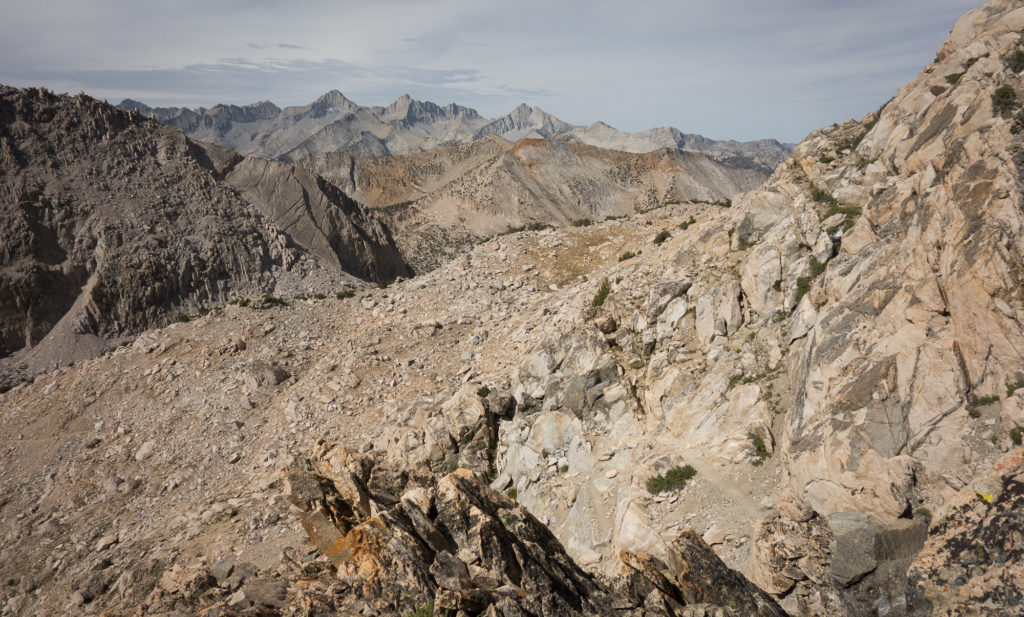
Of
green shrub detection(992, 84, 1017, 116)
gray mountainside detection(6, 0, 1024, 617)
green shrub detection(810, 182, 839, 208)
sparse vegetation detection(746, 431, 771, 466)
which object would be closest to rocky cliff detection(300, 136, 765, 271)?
gray mountainside detection(6, 0, 1024, 617)

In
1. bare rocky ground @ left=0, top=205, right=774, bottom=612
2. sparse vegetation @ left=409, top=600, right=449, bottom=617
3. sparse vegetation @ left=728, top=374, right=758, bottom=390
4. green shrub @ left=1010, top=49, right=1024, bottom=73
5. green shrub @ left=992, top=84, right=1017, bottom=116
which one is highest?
green shrub @ left=1010, top=49, right=1024, bottom=73

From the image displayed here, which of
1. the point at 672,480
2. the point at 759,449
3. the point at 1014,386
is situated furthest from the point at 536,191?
the point at 1014,386

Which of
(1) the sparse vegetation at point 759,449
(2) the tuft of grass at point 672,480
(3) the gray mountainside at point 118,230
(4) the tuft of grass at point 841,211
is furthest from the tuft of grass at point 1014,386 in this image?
(3) the gray mountainside at point 118,230

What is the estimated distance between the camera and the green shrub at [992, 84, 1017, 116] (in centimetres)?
1096

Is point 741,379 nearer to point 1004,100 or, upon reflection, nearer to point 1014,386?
point 1014,386

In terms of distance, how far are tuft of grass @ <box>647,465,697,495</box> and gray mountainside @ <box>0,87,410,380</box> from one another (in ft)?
159

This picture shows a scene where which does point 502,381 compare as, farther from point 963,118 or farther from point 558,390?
point 963,118

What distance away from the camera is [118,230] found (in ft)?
164

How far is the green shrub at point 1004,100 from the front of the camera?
11.0 m

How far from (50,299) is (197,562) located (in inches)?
1786

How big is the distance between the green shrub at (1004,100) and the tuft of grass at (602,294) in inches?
470

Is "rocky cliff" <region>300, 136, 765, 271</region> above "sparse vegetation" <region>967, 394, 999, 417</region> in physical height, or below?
above

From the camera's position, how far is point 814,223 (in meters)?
14.6

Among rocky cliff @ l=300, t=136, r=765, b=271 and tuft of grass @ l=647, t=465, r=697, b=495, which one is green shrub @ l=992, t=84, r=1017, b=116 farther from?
rocky cliff @ l=300, t=136, r=765, b=271
